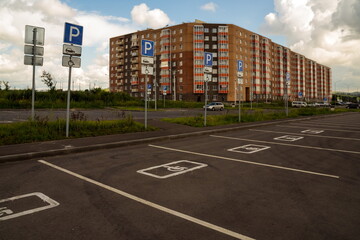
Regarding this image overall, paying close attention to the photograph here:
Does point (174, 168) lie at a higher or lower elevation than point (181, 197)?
higher

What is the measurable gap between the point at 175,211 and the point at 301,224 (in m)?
1.57

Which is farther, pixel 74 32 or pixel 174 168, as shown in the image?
pixel 74 32

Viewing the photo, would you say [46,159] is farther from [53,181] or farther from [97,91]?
[97,91]

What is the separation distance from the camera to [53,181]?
4.91 m

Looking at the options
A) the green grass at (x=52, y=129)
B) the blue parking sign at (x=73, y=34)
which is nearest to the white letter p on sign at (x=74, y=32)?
the blue parking sign at (x=73, y=34)

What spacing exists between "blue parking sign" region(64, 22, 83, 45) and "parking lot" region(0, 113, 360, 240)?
4680 millimetres

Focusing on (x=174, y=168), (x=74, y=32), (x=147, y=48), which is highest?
(x=147, y=48)

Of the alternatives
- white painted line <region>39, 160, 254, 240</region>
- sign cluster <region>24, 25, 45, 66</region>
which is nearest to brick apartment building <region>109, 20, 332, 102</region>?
sign cluster <region>24, 25, 45, 66</region>

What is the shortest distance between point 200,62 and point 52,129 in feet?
215

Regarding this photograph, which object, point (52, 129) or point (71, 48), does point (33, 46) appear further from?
point (52, 129)

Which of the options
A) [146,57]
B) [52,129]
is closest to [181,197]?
[52,129]

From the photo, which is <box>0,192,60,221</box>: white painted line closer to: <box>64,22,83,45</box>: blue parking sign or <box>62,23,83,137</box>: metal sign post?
<box>62,23,83,137</box>: metal sign post

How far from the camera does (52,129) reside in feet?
32.9

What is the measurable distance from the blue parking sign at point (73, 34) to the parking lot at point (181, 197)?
468cm
